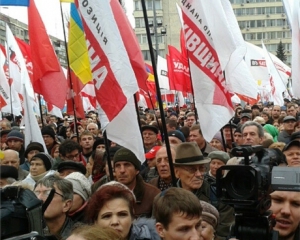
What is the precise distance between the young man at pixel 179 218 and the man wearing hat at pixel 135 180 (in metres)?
1.18

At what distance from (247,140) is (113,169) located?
2209 mm

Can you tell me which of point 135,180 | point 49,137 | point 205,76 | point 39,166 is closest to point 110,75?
point 135,180

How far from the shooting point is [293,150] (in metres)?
5.14

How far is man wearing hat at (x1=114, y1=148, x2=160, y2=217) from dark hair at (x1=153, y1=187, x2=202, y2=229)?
1.16 meters

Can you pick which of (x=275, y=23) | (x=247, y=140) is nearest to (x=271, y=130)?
(x=247, y=140)

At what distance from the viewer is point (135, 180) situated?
4836 mm

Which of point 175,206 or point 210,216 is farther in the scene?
point 210,216

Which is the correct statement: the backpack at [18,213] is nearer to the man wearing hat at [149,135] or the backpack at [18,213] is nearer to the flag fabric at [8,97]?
the man wearing hat at [149,135]

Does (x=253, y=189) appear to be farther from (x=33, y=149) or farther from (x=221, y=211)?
(x=33, y=149)

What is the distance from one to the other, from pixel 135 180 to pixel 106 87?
92 cm

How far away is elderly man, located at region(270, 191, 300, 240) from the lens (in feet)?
9.61

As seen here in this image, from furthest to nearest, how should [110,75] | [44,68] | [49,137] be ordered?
[49,137] < [44,68] < [110,75]

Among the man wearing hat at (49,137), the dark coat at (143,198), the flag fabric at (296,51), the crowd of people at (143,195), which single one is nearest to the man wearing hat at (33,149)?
the crowd of people at (143,195)

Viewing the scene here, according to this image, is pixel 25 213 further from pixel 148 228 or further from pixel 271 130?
pixel 271 130
